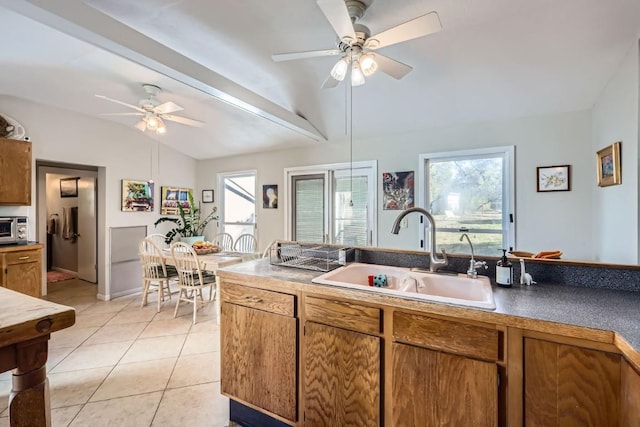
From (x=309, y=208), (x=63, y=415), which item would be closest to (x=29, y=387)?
(x=63, y=415)

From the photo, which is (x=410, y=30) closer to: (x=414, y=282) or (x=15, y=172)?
(x=414, y=282)

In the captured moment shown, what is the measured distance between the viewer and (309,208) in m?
4.63

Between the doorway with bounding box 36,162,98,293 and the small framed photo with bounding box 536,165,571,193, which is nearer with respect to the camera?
the small framed photo with bounding box 536,165,571,193

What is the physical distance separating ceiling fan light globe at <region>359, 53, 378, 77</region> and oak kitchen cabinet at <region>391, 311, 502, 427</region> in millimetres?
1539

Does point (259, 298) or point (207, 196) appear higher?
point (207, 196)

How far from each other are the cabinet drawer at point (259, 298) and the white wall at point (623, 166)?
237 cm

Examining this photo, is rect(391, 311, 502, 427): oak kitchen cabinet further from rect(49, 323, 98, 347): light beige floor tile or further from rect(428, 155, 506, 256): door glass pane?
rect(49, 323, 98, 347): light beige floor tile

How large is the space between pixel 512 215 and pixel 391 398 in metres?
2.68

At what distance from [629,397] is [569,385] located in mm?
145

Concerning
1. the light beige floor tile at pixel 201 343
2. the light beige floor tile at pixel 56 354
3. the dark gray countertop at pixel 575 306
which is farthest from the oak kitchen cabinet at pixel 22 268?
the dark gray countertop at pixel 575 306

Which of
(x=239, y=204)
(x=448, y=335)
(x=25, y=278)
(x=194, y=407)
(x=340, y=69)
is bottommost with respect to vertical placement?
(x=194, y=407)

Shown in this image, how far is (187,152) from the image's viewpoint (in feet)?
17.6

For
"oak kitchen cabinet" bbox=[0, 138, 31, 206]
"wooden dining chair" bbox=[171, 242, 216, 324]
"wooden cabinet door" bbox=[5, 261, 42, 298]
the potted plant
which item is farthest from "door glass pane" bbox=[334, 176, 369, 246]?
"oak kitchen cabinet" bbox=[0, 138, 31, 206]

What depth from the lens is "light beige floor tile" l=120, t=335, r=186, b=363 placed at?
258 centimetres
